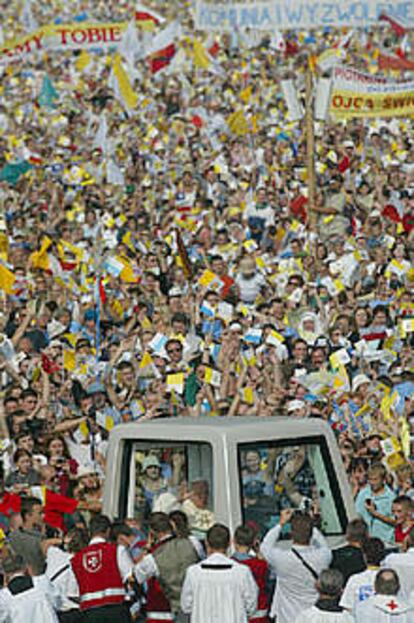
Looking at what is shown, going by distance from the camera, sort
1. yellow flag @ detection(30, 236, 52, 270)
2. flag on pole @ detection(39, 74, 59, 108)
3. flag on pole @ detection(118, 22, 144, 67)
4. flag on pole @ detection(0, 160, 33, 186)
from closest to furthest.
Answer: yellow flag @ detection(30, 236, 52, 270) < flag on pole @ detection(0, 160, 33, 186) < flag on pole @ detection(118, 22, 144, 67) < flag on pole @ detection(39, 74, 59, 108)

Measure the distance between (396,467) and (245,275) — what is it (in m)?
6.28

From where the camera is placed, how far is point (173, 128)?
28.3m

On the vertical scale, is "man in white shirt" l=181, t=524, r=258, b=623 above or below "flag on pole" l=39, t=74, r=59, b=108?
below

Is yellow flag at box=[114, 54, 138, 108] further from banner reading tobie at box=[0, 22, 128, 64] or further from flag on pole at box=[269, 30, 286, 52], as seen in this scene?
flag on pole at box=[269, 30, 286, 52]

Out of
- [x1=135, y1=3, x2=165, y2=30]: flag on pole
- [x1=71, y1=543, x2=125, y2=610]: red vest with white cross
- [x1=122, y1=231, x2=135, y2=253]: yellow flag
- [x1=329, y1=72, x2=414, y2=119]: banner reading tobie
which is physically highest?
[x1=135, y1=3, x2=165, y2=30]: flag on pole

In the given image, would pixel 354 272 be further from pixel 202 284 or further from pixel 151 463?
pixel 151 463

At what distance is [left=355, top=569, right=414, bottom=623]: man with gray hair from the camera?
27.9ft

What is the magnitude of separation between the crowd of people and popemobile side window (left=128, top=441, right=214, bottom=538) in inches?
0.8

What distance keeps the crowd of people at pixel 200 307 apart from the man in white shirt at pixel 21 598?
16 mm

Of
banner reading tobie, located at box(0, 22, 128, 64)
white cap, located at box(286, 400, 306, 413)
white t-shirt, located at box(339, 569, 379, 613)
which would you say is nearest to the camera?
white t-shirt, located at box(339, 569, 379, 613)

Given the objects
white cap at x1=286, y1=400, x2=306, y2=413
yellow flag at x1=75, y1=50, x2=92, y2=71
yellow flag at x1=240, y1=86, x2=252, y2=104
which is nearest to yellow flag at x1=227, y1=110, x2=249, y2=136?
yellow flag at x1=240, y1=86, x2=252, y2=104

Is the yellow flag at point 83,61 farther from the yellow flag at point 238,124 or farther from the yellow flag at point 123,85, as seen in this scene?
the yellow flag at point 238,124

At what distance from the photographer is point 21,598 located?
880cm

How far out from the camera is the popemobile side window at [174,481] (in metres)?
9.40
